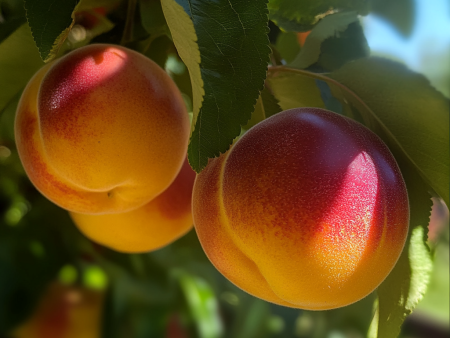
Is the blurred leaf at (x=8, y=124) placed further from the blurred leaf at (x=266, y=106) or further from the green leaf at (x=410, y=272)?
the green leaf at (x=410, y=272)

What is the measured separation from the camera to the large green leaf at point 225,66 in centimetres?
40

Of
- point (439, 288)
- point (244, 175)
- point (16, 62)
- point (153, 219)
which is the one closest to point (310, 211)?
point (244, 175)

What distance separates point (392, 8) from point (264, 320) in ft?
3.25

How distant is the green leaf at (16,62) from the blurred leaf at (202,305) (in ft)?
2.56

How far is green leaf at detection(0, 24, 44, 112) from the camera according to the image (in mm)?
567

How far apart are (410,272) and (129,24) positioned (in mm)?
468

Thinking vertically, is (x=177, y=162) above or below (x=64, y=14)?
below

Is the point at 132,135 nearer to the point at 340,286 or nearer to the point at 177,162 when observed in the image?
the point at 177,162

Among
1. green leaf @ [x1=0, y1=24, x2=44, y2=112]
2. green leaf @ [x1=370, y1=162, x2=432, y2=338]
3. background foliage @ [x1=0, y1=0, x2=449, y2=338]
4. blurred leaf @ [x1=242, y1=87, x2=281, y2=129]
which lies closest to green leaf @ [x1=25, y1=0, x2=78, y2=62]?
background foliage @ [x1=0, y1=0, x2=449, y2=338]

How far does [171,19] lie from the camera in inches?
15.2

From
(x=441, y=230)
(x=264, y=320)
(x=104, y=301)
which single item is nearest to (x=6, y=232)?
(x=104, y=301)

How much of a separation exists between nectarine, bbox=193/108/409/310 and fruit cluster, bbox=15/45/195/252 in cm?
9

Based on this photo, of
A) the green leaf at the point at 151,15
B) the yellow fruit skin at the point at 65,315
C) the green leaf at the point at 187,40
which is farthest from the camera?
the yellow fruit skin at the point at 65,315

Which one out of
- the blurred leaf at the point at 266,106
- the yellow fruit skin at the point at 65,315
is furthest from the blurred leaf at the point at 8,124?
the yellow fruit skin at the point at 65,315
